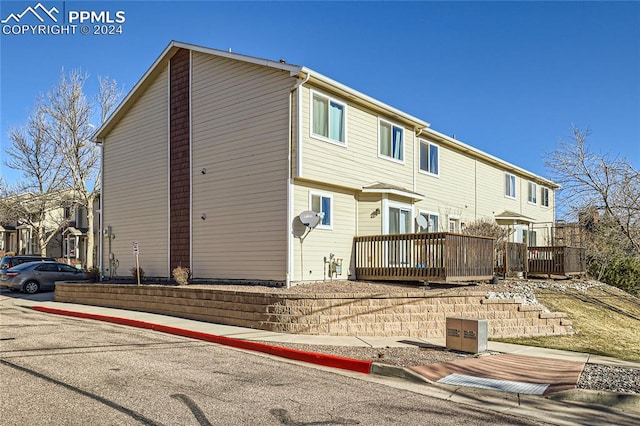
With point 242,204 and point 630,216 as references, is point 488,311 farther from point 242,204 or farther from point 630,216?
point 242,204

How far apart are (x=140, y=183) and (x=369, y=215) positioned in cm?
890

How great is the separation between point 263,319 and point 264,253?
337cm

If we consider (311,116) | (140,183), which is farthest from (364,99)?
(140,183)

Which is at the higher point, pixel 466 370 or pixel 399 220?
pixel 399 220

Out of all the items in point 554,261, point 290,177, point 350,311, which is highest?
point 290,177

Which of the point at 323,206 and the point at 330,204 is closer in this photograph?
the point at 323,206

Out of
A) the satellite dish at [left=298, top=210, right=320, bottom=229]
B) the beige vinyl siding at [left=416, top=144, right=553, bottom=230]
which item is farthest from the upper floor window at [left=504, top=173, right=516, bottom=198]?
the satellite dish at [left=298, top=210, right=320, bottom=229]

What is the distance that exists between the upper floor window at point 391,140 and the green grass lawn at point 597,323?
22.6ft

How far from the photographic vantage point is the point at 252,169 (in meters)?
16.1

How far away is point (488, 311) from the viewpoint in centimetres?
1445

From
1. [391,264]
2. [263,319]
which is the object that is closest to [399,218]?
[391,264]

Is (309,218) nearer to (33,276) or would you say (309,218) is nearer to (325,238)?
(325,238)

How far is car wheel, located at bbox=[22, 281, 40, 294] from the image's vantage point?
23.5 meters

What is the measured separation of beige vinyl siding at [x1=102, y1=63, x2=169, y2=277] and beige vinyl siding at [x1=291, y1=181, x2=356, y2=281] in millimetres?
5967
